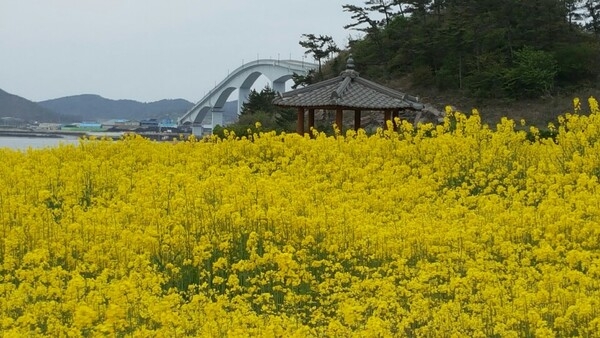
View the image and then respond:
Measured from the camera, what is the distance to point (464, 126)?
42.3 ft

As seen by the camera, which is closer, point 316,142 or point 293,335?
point 293,335

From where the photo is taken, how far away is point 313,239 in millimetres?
7141

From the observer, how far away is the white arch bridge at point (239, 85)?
45756mm

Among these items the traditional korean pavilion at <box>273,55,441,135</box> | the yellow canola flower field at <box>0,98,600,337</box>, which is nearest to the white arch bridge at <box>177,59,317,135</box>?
the traditional korean pavilion at <box>273,55,441,135</box>

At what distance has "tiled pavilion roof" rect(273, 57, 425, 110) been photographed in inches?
619

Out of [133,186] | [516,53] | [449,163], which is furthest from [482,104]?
[133,186]

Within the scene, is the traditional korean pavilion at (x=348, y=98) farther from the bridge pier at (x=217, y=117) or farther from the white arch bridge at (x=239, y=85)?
the bridge pier at (x=217, y=117)

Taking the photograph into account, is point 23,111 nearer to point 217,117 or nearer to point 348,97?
point 217,117

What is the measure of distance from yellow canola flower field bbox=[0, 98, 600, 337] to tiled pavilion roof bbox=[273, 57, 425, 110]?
3097 millimetres

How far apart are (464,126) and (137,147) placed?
5.67 meters

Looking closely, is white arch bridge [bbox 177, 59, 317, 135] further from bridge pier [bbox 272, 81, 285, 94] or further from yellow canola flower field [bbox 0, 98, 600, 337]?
yellow canola flower field [bbox 0, 98, 600, 337]

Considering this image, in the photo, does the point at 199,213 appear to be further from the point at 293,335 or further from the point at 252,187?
the point at 293,335

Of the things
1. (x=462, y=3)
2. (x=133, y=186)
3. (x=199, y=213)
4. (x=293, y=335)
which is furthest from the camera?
(x=462, y=3)

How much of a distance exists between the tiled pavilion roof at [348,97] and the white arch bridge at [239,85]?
81.3 ft
